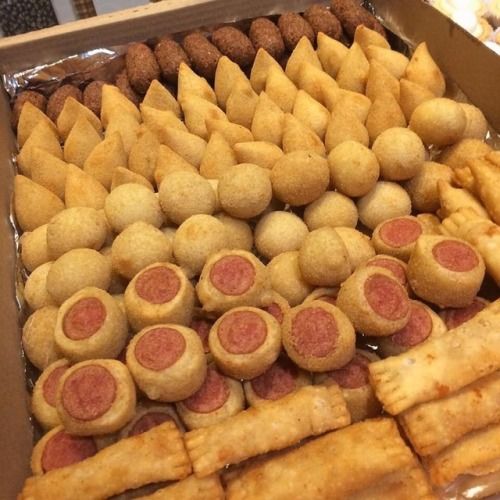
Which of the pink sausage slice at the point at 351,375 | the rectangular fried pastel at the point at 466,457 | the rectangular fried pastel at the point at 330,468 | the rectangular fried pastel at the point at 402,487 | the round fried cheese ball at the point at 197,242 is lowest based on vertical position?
the rectangular fried pastel at the point at 402,487

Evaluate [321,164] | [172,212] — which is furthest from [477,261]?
[172,212]

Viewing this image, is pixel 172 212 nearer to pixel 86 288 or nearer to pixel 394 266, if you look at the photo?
pixel 86 288

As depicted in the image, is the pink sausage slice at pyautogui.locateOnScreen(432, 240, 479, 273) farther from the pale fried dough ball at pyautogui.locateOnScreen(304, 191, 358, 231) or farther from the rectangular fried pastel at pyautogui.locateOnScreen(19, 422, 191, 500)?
the rectangular fried pastel at pyautogui.locateOnScreen(19, 422, 191, 500)

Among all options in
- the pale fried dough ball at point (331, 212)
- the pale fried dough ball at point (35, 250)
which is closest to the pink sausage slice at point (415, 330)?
the pale fried dough ball at point (331, 212)

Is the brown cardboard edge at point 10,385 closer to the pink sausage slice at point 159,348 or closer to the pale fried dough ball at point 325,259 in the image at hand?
the pink sausage slice at point 159,348

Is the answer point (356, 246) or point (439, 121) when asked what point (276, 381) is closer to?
point (356, 246)

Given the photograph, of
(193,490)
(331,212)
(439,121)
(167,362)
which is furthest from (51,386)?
(439,121)

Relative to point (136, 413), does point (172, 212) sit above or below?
above
